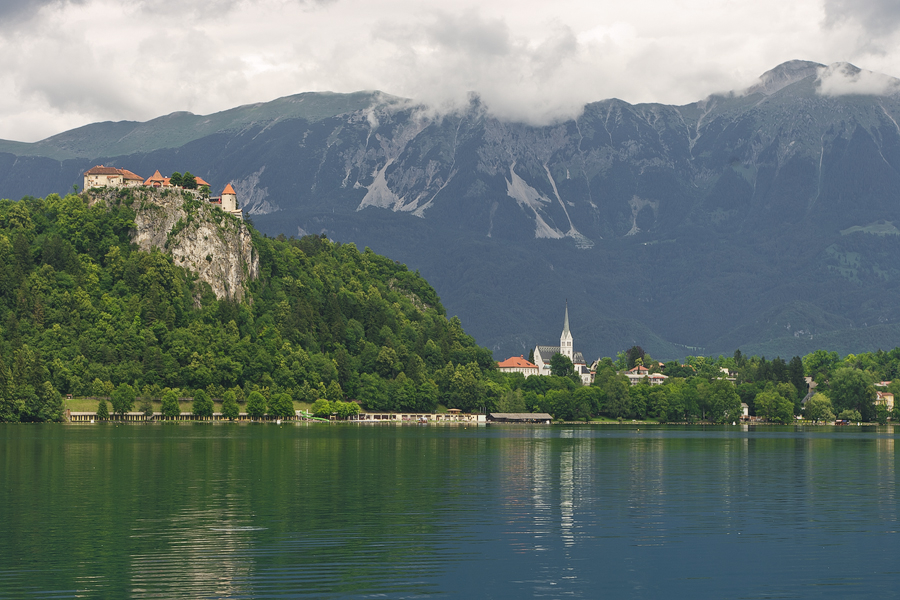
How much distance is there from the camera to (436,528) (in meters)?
55.1

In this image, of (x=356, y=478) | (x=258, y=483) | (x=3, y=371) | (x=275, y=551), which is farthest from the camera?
(x=3, y=371)

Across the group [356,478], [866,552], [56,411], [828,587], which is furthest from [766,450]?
[56,411]

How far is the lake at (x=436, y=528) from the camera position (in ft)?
138

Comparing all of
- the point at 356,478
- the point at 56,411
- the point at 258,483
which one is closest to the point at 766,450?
the point at 356,478

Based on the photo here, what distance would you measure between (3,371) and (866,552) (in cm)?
16771

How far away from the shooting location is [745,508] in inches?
2581

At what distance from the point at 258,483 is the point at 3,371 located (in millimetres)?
130515

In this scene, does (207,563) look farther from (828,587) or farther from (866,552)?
(866,552)

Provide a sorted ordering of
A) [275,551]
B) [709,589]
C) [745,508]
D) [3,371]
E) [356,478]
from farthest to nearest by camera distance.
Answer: [3,371]
[356,478]
[745,508]
[275,551]
[709,589]

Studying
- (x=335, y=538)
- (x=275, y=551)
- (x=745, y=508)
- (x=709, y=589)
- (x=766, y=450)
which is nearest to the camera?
(x=709, y=589)

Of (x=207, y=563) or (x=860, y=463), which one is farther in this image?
(x=860, y=463)

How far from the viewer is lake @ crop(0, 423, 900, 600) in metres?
42.1

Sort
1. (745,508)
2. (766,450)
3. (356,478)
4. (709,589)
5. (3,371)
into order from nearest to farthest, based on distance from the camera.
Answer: (709,589) < (745,508) < (356,478) < (766,450) < (3,371)

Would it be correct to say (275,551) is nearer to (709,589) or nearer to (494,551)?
(494,551)
